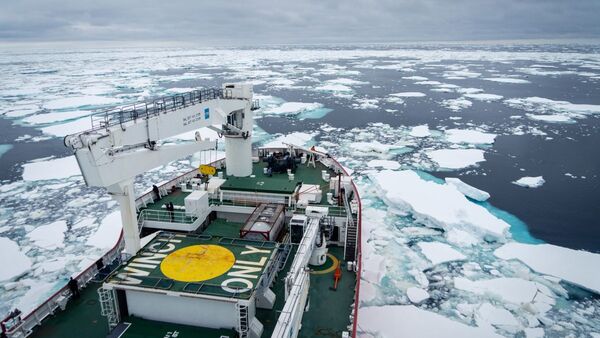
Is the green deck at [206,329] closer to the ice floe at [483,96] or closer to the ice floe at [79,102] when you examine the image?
the ice floe at [79,102]

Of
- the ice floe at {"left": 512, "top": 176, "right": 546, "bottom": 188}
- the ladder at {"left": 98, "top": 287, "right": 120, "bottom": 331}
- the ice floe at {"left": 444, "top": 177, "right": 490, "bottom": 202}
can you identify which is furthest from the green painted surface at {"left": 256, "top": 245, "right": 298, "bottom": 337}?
the ice floe at {"left": 512, "top": 176, "right": 546, "bottom": 188}

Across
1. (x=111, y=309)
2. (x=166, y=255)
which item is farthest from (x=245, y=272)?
(x=111, y=309)

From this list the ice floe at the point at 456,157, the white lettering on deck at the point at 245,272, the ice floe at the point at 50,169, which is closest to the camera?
A: the white lettering on deck at the point at 245,272

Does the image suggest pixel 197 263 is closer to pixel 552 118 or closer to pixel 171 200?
pixel 171 200

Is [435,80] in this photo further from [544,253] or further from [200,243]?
[200,243]

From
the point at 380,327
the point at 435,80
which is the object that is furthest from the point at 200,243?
the point at 435,80

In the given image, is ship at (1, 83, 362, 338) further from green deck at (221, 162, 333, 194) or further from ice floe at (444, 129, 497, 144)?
ice floe at (444, 129, 497, 144)

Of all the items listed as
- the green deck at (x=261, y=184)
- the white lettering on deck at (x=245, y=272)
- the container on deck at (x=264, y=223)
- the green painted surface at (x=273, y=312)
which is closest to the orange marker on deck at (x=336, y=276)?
the green painted surface at (x=273, y=312)
